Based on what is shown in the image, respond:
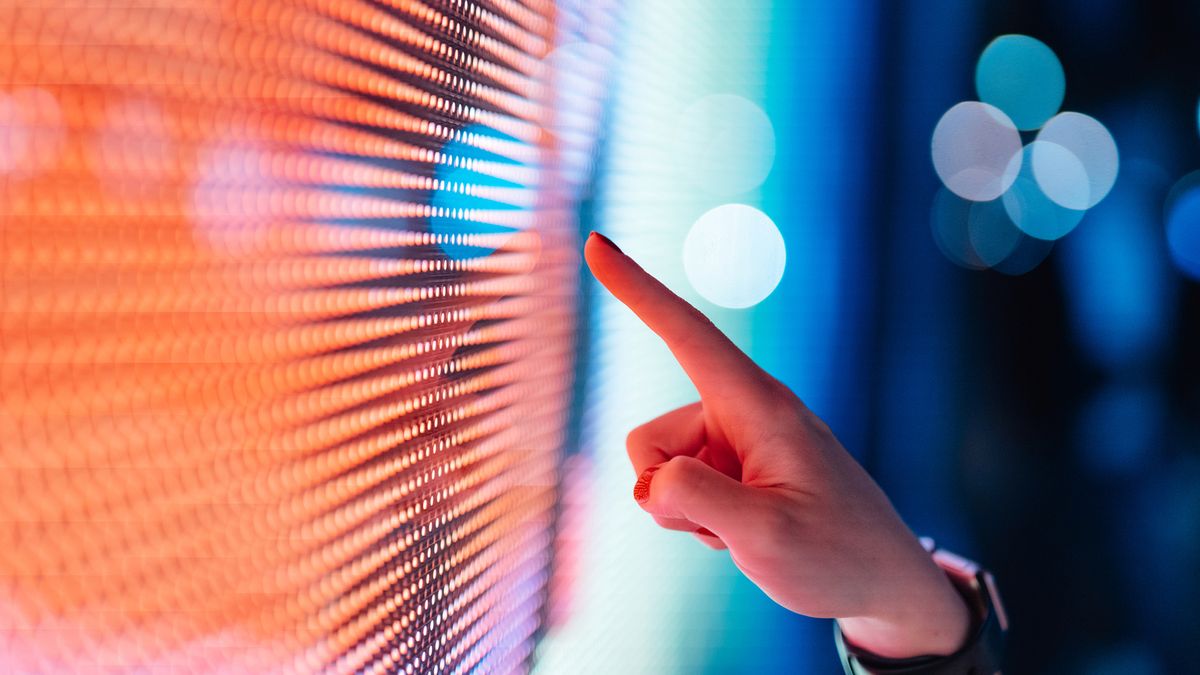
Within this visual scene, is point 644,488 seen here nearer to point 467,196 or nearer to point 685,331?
point 685,331

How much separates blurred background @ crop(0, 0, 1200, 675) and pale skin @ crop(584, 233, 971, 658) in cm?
18

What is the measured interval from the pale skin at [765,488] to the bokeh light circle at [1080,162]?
1.61 meters

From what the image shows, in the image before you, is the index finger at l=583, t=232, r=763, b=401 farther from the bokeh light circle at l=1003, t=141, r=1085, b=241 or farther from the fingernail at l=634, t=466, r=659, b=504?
the bokeh light circle at l=1003, t=141, r=1085, b=241

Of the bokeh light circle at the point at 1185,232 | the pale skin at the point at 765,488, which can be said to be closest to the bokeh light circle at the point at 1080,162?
the bokeh light circle at the point at 1185,232

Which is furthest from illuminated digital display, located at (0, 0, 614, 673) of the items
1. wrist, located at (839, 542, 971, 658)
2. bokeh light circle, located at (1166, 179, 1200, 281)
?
bokeh light circle, located at (1166, 179, 1200, 281)

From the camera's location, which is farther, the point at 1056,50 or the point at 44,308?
the point at 1056,50

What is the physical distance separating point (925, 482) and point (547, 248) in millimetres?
1409

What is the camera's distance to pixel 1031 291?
6.25ft

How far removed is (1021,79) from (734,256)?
3.43ft

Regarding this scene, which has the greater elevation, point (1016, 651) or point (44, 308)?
point (44, 308)

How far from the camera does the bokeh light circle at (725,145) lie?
140 cm

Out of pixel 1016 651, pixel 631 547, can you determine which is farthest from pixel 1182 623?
pixel 631 547

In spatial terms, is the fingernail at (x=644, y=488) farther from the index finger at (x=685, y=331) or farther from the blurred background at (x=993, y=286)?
the blurred background at (x=993, y=286)

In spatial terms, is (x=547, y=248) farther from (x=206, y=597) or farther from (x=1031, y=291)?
(x=1031, y=291)
